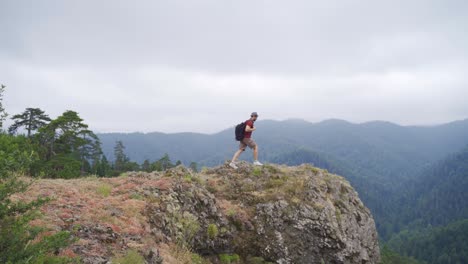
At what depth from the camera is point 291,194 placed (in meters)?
14.8

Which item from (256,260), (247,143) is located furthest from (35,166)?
(256,260)

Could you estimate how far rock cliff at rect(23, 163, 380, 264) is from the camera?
8477 mm

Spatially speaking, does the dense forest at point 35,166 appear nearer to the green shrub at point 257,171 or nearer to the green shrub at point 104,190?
the green shrub at point 104,190

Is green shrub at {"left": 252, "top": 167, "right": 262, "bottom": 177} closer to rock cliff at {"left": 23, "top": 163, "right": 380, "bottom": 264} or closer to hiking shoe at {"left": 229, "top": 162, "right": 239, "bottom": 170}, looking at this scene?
rock cliff at {"left": 23, "top": 163, "right": 380, "bottom": 264}

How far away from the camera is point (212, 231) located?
12.0 m

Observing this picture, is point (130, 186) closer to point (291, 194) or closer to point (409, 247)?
point (291, 194)

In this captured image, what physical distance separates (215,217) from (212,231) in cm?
83

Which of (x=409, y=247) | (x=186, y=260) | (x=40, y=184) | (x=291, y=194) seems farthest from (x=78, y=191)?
(x=409, y=247)

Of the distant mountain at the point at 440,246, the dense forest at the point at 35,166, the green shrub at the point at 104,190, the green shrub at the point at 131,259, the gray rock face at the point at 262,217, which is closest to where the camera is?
the dense forest at the point at 35,166

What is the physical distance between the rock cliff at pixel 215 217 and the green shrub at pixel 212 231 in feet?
0.15

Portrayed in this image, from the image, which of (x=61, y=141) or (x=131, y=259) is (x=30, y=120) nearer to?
(x=61, y=141)

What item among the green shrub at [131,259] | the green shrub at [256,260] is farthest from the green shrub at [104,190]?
the green shrub at [256,260]

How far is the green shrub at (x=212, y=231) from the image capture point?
38.9 ft

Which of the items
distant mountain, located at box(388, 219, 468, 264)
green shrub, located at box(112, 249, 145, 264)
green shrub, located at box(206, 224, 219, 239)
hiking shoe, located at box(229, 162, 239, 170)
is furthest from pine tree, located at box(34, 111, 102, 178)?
distant mountain, located at box(388, 219, 468, 264)
